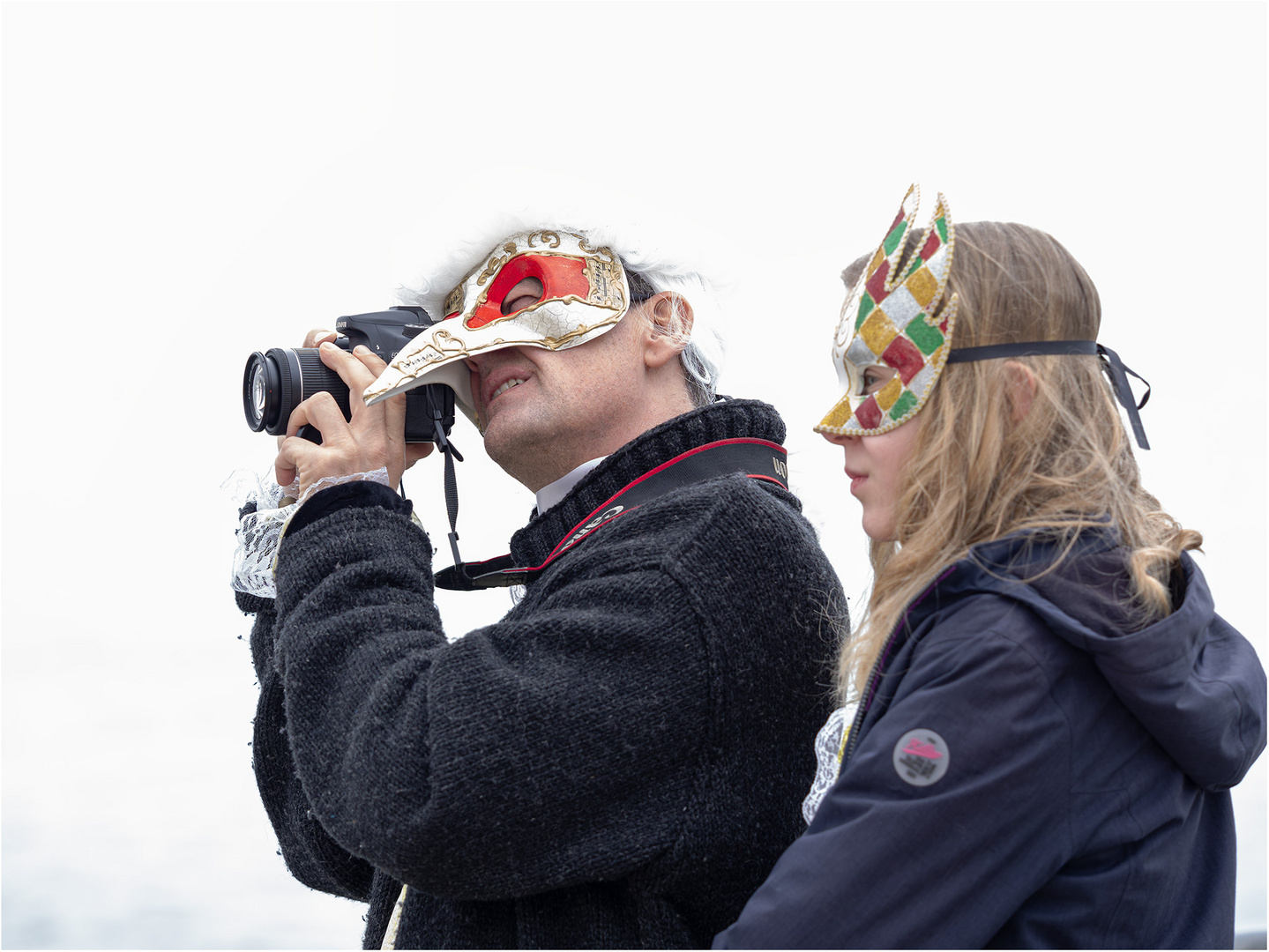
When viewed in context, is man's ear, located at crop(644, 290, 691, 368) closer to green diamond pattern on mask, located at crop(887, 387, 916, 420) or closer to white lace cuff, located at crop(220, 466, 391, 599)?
white lace cuff, located at crop(220, 466, 391, 599)

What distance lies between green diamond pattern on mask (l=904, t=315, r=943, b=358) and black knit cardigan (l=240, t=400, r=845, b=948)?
32 cm

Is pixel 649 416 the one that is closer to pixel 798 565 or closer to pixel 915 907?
pixel 798 565

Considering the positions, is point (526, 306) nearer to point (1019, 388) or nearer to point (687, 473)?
point (687, 473)

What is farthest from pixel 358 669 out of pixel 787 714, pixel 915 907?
pixel 915 907

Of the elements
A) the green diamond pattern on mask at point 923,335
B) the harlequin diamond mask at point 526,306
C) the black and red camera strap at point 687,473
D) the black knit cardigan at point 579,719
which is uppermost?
the green diamond pattern on mask at point 923,335

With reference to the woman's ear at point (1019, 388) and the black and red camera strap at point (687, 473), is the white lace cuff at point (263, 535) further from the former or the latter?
the woman's ear at point (1019, 388)

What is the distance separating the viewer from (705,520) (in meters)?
1.34

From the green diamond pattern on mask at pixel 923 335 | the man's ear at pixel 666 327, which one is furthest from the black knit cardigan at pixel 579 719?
the man's ear at pixel 666 327

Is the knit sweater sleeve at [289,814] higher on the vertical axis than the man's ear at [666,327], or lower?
lower

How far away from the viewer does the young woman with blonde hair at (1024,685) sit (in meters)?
0.90

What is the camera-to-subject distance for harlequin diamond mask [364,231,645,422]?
171 cm

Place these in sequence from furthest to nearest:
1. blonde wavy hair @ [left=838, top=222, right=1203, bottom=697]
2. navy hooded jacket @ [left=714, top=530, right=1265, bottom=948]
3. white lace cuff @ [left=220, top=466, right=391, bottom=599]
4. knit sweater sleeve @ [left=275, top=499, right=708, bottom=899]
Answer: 1. white lace cuff @ [left=220, top=466, right=391, bottom=599]
2. knit sweater sleeve @ [left=275, top=499, right=708, bottom=899]
3. blonde wavy hair @ [left=838, top=222, right=1203, bottom=697]
4. navy hooded jacket @ [left=714, top=530, right=1265, bottom=948]

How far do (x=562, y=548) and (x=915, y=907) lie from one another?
2.55ft

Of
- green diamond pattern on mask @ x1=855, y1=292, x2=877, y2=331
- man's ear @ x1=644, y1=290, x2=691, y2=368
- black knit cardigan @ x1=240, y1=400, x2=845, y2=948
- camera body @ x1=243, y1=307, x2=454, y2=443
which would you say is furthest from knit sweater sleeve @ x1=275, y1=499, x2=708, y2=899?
man's ear @ x1=644, y1=290, x2=691, y2=368
